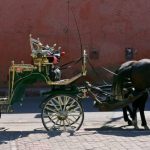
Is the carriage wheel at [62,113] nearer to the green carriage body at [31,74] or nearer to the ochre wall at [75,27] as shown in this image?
the green carriage body at [31,74]

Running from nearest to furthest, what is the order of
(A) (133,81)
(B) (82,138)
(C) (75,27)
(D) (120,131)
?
(B) (82,138) < (D) (120,131) < (A) (133,81) < (C) (75,27)

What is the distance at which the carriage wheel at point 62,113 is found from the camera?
9.73 meters

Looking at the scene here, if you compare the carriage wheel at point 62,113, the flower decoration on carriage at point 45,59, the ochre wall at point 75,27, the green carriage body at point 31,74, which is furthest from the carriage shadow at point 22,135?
the ochre wall at point 75,27

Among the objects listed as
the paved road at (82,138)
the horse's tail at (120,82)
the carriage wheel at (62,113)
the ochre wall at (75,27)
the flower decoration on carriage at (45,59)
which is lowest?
Result: the paved road at (82,138)

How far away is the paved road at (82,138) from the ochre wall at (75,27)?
261 inches

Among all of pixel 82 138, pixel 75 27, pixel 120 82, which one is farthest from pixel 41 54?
pixel 75 27

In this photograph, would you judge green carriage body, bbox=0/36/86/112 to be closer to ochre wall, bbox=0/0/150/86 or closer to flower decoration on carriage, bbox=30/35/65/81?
flower decoration on carriage, bbox=30/35/65/81

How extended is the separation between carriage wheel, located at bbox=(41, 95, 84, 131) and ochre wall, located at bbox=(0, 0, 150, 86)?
25.6ft

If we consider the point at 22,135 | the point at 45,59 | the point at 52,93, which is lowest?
the point at 22,135

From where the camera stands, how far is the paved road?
8.10 meters

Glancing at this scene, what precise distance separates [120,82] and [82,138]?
1.72 m

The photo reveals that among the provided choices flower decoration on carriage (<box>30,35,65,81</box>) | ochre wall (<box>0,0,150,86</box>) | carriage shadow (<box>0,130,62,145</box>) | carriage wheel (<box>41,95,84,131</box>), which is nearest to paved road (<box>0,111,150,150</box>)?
carriage shadow (<box>0,130,62,145</box>)

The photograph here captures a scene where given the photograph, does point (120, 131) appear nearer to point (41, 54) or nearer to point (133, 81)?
point (133, 81)

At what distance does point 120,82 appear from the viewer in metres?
10.1
